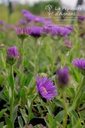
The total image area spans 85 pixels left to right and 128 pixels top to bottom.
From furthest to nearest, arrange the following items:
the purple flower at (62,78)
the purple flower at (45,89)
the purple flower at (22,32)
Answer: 1. the purple flower at (22,32)
2. the purple flower at (45,89)
3. the purple flower at (62,78)

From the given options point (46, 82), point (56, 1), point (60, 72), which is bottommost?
point (56, 1)

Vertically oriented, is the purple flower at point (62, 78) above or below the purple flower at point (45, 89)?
above

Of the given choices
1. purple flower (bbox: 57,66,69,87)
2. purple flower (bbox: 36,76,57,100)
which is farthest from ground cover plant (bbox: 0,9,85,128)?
purple flower (bbox: 57,66,69,87)

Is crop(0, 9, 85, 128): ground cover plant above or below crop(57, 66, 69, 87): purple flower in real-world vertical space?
below

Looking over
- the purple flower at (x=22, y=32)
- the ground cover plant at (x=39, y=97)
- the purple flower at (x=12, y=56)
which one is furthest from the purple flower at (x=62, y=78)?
the purple flower at (x=22, y=32)

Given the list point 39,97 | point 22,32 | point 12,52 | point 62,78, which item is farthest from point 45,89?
point 22,32

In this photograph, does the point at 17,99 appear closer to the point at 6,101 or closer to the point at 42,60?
the point at 6,101

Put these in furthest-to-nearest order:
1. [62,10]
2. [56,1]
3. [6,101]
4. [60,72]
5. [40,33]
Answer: [56,1] → [62,10] → [40,33] → [6,101] → [60,72]

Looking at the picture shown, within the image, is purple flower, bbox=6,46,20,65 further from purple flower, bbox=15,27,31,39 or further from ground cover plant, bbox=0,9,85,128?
purple flower, bbox=15,27,31,39

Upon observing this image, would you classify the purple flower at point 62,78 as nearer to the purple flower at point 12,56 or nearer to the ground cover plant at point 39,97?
the ground cover plant at point 39,97

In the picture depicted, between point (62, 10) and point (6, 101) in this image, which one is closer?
point (6, 101)

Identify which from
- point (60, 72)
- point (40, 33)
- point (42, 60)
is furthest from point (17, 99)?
point (42, 60)
